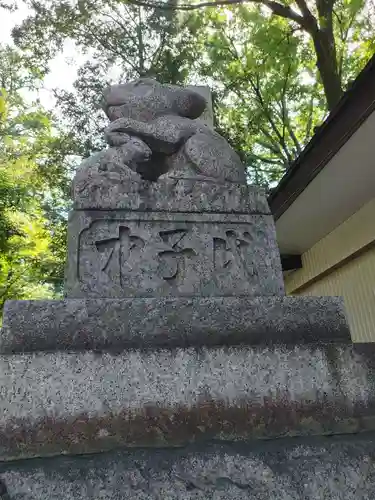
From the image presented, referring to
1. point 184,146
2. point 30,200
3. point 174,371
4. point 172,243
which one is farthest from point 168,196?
point 30,200

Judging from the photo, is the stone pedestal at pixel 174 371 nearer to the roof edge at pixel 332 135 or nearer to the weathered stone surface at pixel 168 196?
the weathered stone surface at pixel 168 196

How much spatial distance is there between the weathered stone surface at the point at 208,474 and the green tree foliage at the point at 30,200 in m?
7.41

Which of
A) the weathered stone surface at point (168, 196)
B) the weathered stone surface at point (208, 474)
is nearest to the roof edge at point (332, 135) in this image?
the weathered stone surface at point (168, 196)

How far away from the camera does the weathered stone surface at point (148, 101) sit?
2484mm

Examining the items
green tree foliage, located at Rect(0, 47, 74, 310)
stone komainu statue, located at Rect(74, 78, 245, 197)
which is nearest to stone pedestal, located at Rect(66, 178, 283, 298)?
stone komainu statue, located at Rect(74, 78, 245, 197)

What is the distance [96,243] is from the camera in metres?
1.97

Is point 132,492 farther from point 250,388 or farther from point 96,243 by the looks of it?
point 96,243

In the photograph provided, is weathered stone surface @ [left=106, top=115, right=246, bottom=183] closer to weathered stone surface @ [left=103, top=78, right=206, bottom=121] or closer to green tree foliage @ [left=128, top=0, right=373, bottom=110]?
weathered stone surface @ [left=103, top=78, right=206, bottom=121]

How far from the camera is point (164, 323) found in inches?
65.6

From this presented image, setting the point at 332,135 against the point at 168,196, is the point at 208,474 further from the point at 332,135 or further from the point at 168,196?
the point at 332,135

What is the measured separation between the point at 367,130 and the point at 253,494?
3490 mm

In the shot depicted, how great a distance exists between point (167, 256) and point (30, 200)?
24.3ft

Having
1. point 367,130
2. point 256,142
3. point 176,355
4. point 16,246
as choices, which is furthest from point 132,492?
A: point 256,142

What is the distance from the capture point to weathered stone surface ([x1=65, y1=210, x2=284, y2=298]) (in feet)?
6.31
